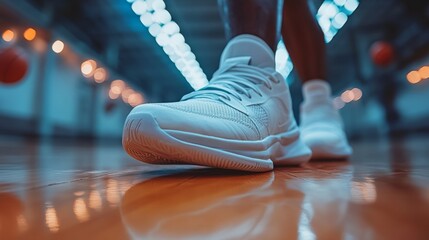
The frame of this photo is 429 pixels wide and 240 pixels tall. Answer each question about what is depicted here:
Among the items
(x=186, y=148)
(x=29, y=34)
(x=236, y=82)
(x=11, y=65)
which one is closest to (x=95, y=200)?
(x=186, y=148)

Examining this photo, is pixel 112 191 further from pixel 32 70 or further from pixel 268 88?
pixel 32 70

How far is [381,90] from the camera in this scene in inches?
243

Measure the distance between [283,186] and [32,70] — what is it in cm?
577

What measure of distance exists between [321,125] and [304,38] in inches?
12.1

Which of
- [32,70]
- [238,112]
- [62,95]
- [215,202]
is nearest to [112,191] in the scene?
[215,202]

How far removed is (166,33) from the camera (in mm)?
5387

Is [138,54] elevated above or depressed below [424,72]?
above

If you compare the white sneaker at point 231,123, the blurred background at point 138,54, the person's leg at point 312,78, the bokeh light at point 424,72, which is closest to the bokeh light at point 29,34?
the blurred background at point 138,54

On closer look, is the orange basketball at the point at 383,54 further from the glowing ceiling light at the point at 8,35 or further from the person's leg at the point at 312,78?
the glowing ceiling light at the point at 8,35

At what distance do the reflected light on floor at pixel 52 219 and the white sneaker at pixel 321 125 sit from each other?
0.71 metres

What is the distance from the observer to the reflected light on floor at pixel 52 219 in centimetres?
19

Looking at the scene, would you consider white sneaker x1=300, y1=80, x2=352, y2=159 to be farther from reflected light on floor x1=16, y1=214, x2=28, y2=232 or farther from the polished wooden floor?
reflected light on floor x1=16, y1=214, x2=28, y2=232

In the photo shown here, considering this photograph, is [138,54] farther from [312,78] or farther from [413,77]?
[312,78]

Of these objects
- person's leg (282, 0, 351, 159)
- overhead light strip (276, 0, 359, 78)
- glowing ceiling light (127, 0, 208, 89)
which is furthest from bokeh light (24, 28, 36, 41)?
person's leg (282, 0, 351, 159)
